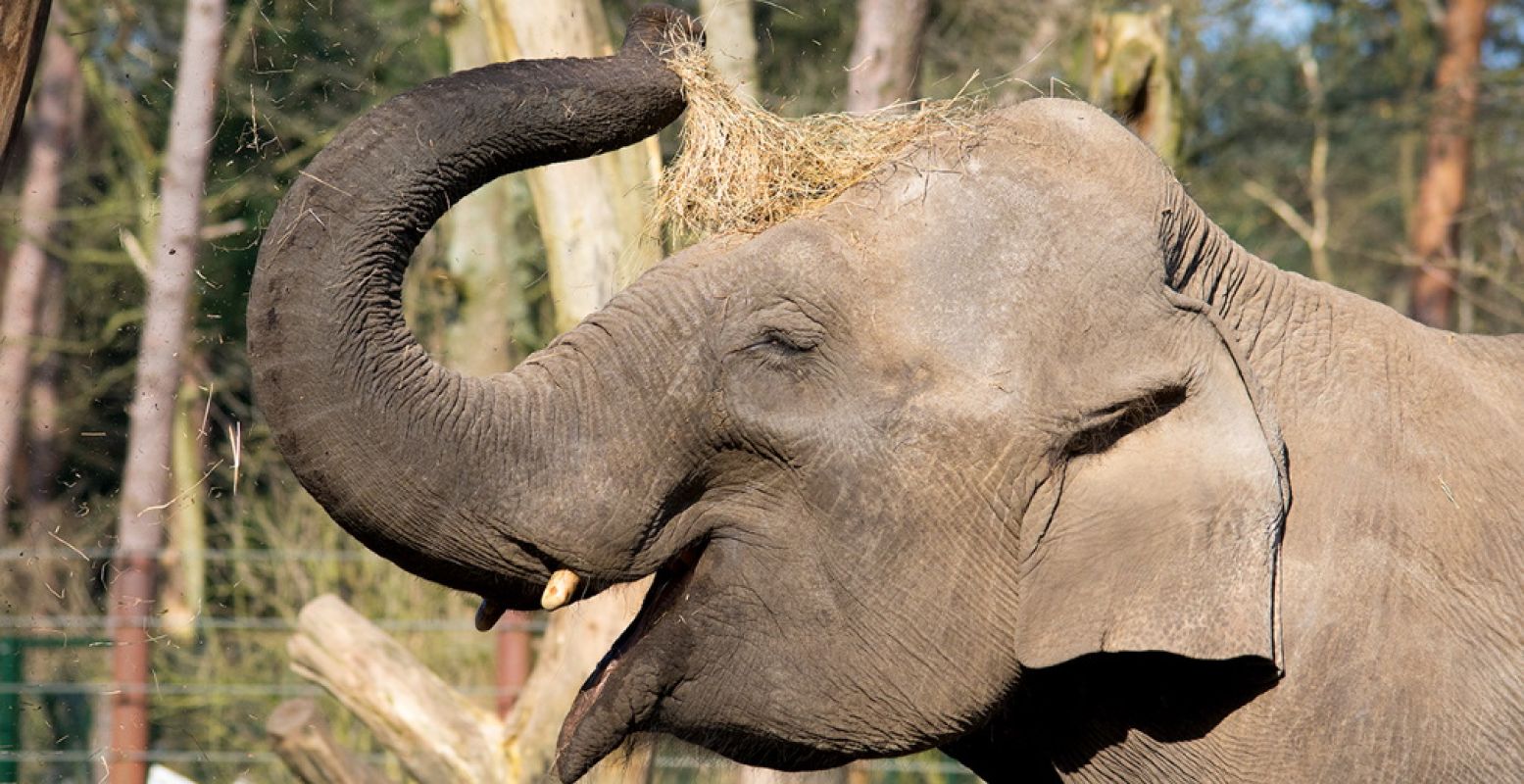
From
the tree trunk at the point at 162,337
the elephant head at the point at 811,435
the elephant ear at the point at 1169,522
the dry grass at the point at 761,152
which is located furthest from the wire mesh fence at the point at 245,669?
the elephant ear at the point at 1169,522

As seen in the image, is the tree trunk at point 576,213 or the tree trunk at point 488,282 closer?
the tree trunk at point 576,213

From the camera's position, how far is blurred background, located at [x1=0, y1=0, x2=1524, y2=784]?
17.5 ft

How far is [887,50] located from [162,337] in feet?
10.1

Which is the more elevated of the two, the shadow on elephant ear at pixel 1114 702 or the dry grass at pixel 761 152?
the dry grass at pixel 761 152

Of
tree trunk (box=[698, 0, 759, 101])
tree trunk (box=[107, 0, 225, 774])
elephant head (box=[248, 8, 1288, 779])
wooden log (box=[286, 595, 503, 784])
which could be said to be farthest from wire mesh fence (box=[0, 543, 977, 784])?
elephant head (box=[248, 8, 1288, 779])

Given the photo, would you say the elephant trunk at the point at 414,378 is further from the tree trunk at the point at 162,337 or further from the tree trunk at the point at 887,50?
the tree trunk at the point at 887,50

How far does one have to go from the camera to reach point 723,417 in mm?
2482

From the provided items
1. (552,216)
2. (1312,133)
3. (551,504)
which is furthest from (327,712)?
(1312,133)

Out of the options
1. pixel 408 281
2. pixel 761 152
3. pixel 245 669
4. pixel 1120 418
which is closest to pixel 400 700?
pixel 761 152

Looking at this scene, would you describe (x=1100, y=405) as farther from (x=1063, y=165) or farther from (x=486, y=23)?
(x=486, y=23)

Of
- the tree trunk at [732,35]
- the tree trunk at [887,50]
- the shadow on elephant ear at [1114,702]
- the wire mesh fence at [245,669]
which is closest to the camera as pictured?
the shadow on elephant ear at [1114,702]

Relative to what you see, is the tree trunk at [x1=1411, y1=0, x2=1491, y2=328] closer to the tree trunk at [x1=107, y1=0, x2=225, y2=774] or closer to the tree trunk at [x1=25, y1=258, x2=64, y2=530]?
the tree trunk at [x1=107, y1=0, x2=225, y2=774]

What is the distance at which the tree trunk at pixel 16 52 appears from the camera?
9.36 ft

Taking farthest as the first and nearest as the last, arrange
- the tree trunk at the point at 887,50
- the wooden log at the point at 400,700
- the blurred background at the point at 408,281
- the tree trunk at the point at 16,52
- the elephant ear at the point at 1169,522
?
1. the tree trunk at the point at 887,50
2. the wooden log at the point at 400,700
3. the blurred background at the point at 408,281
4. the tree trunk at the point at 16,52
5. the elephant ear at the point at 1169,522
